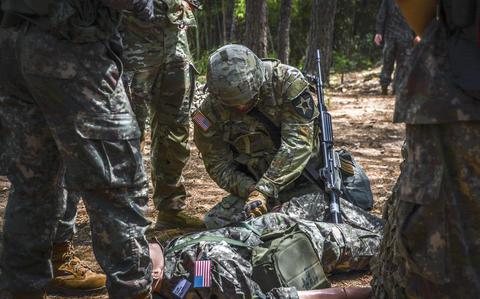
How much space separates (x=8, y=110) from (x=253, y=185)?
1937 mm

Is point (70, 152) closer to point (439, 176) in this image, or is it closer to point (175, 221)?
point (439, 176)

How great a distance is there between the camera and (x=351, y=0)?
69.9 ft

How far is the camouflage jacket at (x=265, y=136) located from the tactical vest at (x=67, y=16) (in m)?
1.74

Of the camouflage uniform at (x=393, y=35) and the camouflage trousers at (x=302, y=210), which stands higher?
the camouflage uniform at (x=393, y=35)

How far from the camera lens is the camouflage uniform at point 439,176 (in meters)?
2.22

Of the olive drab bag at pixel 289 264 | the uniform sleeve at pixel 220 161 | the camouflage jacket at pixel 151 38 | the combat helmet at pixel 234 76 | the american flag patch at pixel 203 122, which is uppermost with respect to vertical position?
the camouflage jacket at pixel 151 38

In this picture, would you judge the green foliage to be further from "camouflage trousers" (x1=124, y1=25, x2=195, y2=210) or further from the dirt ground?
"camouflage trousers" (x1=124, y1=25, x2=195, y2=210)

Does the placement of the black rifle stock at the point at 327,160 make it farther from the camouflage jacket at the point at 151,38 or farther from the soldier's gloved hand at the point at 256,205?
the camouflage jacket at the point at 151,38

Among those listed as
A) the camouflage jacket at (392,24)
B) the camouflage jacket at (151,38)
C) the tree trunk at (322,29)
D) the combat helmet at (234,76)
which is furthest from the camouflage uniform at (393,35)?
the combat helmet at (234,76)

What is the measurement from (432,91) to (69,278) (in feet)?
7.46

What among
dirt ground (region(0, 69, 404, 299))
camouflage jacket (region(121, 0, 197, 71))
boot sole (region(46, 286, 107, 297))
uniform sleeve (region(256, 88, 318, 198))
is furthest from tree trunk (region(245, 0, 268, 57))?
boot sole (region(46, 286, 107, 297))

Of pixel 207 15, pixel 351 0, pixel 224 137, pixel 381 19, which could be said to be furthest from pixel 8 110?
pixel 351 0

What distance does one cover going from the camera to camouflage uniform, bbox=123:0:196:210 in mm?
4527

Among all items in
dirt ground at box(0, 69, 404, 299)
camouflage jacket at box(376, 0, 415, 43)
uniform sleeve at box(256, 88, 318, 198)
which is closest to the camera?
uniform sleeve at box(256, 88, 318, 198)
